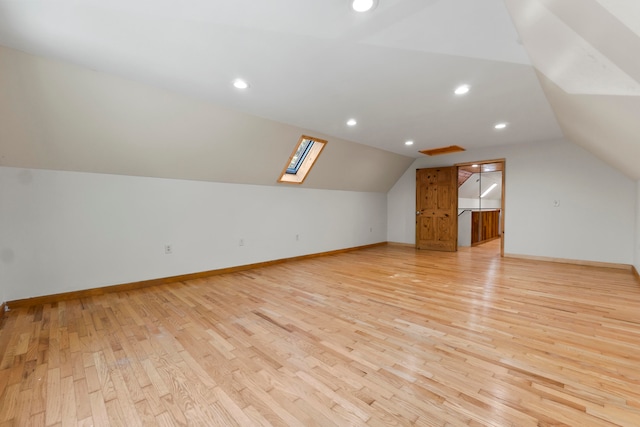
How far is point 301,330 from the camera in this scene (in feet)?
7.38

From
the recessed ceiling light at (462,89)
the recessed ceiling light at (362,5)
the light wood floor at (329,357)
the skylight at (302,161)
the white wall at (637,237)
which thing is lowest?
the light wood floor at (329,357)

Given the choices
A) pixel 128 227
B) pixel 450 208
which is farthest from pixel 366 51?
pixel 450 208

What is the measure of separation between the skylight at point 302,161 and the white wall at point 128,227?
8.7 inches

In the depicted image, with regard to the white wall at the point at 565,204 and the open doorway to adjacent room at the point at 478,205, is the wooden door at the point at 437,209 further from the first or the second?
the white wall at the point at 565,204

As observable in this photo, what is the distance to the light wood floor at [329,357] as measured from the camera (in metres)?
1.34

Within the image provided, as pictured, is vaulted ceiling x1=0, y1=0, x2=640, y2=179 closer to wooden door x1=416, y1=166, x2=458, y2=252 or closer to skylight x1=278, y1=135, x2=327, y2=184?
skylight x1=278, y1=135, x2=327, y2=184

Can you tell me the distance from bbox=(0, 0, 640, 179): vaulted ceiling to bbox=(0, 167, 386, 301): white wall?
1491 mm

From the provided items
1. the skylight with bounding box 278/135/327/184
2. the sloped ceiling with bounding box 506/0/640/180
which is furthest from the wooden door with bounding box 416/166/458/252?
the sloped ceiling with bounding box 506/0/640/180

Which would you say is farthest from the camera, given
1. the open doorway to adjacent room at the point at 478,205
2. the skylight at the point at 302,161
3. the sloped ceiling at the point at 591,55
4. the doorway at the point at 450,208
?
the open doorway to adjacent room at the point at 478,205

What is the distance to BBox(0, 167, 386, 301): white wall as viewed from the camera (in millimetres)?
2834

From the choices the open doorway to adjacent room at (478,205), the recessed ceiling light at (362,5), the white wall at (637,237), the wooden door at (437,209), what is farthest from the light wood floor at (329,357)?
the open doorway to adjacent room at (478,205)

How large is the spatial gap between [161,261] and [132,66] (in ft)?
8.15

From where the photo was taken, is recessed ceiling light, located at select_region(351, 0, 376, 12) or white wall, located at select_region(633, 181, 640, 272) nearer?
recessed ceiling light, located at select_region(351, 0, 376, 12)

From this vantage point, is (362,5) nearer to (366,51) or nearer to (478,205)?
(366,51)
